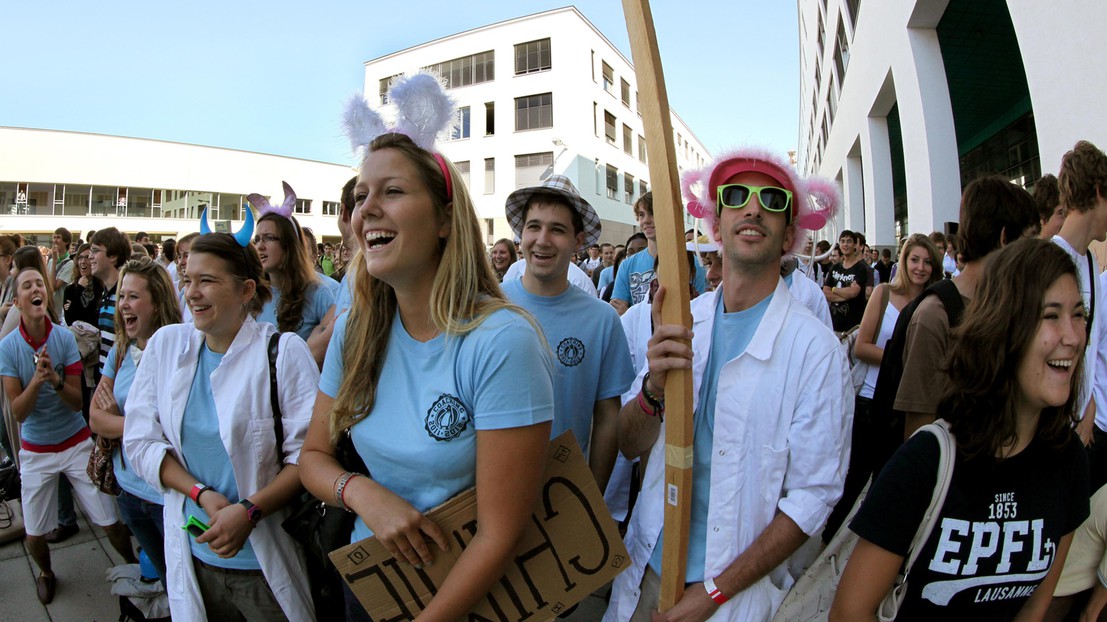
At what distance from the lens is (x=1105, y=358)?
2639 millimetres

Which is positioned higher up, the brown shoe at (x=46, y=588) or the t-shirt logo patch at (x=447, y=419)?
the t-shirt logo patch at (x=447, y=419)

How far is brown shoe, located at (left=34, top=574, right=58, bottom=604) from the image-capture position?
351cm

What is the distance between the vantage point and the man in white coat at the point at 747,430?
1.55m

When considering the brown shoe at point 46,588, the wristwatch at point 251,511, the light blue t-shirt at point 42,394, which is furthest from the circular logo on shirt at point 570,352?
the brown shoe at point 46,588

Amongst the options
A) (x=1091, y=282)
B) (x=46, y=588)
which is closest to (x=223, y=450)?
(x=46, y=588)

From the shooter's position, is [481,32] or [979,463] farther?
[481,32]

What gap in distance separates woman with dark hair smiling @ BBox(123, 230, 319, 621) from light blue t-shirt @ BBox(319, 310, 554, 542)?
86 centimetres

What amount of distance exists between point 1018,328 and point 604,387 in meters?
1.38

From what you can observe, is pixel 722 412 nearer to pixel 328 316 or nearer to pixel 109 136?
pixel 328 316

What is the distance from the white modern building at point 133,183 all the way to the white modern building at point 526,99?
586 inches

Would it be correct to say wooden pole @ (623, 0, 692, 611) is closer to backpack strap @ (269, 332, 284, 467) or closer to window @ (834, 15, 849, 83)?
backpack strap @ (269, 332, 284, 467)

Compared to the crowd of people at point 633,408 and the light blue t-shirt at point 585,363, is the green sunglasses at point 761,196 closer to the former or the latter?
the crowd of people at point 633,408

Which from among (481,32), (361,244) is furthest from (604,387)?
(481,32)

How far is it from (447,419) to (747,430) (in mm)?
837
